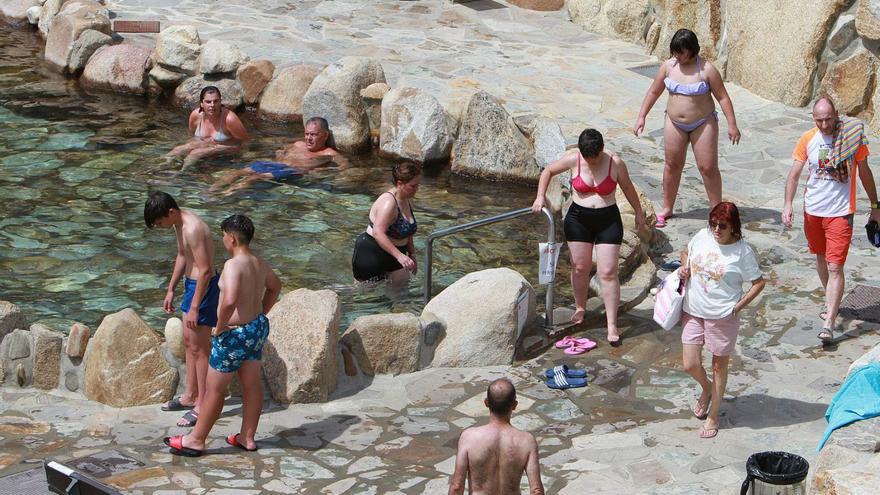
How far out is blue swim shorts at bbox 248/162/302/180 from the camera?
12.7m

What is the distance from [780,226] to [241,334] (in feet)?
16.7

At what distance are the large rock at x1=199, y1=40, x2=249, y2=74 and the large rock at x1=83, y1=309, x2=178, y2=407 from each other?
22.2 feet

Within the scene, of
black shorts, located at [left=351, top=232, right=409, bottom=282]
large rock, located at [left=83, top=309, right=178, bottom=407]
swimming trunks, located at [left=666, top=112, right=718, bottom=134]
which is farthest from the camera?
swimming trunks, located at [left=666, top=112, right=718, bottom=134]

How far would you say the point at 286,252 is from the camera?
11055mm

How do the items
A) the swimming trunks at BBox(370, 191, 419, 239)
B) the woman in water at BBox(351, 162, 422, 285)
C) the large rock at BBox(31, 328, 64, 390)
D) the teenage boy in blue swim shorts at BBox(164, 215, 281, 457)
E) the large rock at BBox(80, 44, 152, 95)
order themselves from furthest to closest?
the large rock at BBox(80, 44, 152, 95) < the swimming trunks at BBox(370, 191, 419, 239) < the woman in water at BBox(351, 162, 422, 285) < the large rock at BBox(31, 328, 64, 390) < the teenage boy in blue swim shorts at BBox(164, 215, 281, 457)

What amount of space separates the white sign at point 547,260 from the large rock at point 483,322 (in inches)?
9.1

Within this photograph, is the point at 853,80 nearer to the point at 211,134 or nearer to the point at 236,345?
the point at 211,134

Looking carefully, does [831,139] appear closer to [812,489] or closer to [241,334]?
[812,489]

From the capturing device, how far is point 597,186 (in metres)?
8.84

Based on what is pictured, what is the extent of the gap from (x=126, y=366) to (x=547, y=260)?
293 centimetres

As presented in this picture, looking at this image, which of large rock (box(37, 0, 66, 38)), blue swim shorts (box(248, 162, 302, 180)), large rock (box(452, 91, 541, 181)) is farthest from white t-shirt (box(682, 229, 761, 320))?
large rock (box(37, 0, 66, 38))

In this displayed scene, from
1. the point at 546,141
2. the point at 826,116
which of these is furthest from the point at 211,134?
the point at 826,116

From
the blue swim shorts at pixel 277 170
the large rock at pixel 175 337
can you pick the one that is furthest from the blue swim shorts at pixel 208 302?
the blue swim shorts at pixel 277 170

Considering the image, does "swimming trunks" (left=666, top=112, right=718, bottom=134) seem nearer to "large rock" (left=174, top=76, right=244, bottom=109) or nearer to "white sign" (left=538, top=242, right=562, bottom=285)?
"white sign" (left=538, top=242, right=562, bottom=285)
